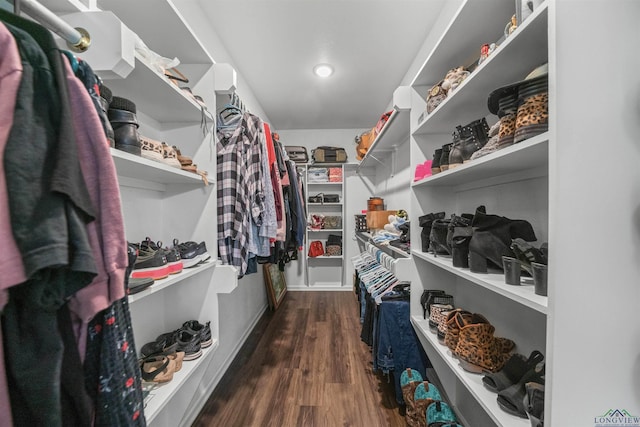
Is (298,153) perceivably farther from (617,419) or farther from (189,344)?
(617,419)

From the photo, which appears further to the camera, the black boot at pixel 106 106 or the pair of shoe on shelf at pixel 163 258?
the pair of shoe on shelf at pixel 163 258

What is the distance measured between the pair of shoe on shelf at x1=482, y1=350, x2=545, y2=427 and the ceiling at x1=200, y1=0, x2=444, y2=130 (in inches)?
74.9

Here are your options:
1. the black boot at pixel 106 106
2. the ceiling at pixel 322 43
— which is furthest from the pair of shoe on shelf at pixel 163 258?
the ceiling at pixel 322 43

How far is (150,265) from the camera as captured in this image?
844 mm

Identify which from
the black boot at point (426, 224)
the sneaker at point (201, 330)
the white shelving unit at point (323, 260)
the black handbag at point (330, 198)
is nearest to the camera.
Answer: the sneaker at point (201, 330)

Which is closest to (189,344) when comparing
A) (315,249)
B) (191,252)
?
(191,252)

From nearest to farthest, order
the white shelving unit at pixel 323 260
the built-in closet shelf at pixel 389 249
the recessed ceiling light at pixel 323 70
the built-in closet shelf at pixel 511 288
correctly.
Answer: the built-in closet shelf at pixel 511 288 < the built-in closet shelf at pixel 389 249 < the recessed ceiling light at pixel 323 70 < the white shelving unit at pixel 323 260

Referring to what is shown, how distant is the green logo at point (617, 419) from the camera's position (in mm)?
523

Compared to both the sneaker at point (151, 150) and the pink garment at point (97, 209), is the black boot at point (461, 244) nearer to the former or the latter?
the pink garment at point (97, 209)

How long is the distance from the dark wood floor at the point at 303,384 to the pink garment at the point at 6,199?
1351 millimetres

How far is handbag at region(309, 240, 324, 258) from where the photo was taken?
3664 mm

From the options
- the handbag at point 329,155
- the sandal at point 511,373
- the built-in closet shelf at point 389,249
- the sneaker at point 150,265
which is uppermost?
the handbag at point 329,155

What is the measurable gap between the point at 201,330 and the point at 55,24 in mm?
1120

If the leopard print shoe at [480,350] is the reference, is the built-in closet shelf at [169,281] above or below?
above
